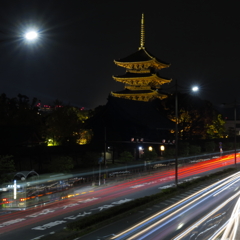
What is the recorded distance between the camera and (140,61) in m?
72.9

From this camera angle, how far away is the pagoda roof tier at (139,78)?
7201cm

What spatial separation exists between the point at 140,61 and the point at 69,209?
57186 millimetres

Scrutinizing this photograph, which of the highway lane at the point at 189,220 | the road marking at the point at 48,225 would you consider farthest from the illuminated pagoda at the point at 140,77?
the road marking at the point at 48,225

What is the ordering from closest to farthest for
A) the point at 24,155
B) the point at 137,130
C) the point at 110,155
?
the point at 24,155
the point at 110,155
the point at 137,130

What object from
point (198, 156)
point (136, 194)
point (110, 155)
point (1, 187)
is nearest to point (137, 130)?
point (110, 155)

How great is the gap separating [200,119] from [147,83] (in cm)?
1372

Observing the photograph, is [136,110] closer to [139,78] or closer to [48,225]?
[139,78]

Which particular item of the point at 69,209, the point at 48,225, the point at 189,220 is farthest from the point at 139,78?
the point at 48,225

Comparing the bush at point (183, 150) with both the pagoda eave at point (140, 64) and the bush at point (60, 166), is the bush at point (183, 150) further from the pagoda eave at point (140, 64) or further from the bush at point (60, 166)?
the bush at point (60, 166)

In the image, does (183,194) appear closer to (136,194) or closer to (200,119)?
(136,194)

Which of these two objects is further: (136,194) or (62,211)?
(136,194)

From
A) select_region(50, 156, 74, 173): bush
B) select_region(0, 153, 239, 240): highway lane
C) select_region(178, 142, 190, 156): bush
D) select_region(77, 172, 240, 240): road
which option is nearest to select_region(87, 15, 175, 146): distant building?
select_region(178, 142, 190, 156): bush

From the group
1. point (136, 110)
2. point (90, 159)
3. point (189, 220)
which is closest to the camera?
point (189, 220)

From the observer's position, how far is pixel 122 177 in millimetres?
33281
